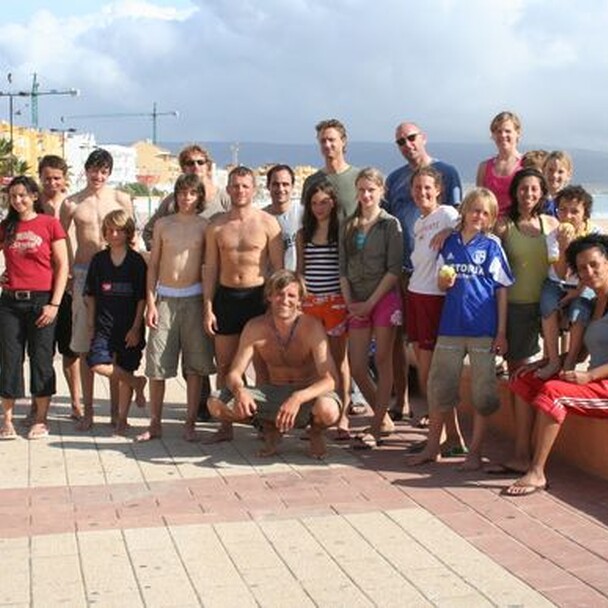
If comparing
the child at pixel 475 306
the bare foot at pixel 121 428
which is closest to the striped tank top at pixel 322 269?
the child at pixel 475 306

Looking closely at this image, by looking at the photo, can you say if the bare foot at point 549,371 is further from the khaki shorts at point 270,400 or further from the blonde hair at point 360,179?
the blonde hair at point 360,179

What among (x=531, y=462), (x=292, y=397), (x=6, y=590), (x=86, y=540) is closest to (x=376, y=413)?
(x=292, y=397)

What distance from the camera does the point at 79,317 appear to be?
7.57 m

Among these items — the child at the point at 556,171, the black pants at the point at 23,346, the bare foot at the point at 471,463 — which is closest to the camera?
the bare foot at the point at 471,463

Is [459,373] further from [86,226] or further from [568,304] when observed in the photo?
[86,226]

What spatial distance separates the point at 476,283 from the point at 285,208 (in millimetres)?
1867

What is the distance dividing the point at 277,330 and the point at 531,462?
1.76 meters

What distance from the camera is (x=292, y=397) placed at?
6441mm

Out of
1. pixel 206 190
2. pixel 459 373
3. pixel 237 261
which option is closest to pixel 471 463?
pixel 459 373

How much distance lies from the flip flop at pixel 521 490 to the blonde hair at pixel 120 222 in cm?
317

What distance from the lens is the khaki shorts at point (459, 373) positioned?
6.33 metres

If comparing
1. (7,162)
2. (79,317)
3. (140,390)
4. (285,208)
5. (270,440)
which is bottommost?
(270,440)

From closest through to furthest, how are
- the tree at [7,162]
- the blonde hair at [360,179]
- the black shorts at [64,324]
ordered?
the blonde hair at [360,179]
the black shorts at [64,324]
the tree at [7,162]

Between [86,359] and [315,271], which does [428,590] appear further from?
[86,359]
